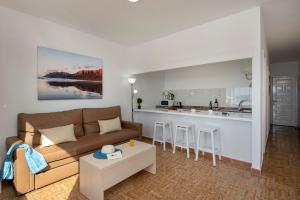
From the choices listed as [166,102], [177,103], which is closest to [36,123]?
[166,102]

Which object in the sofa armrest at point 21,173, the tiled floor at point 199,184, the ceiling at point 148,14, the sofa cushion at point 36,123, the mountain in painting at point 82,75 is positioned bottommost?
the tiled floor at point 199,184

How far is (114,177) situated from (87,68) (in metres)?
2.48

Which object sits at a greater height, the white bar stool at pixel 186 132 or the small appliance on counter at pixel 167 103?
the small appliance on counter at pixel 167 103

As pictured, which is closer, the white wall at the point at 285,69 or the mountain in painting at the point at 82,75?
the mountain in painting at the point at 82,75

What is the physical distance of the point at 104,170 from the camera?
5.86 feet

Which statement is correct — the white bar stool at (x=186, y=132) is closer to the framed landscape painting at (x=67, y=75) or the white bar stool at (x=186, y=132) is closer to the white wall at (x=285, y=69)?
the framed landscape painting at (x=67, y=75)

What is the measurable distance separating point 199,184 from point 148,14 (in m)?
2.75

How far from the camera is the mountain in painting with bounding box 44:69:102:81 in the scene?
9.96ft

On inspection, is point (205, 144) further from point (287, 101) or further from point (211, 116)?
point (287, 101)

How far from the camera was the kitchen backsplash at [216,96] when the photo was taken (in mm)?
4300

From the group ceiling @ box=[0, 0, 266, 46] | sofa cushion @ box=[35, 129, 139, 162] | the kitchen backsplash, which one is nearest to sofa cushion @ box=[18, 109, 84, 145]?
sofa cushion @ box=[35, 129, 139, 162]

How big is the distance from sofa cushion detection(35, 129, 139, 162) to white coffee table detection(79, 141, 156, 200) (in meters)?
0.45

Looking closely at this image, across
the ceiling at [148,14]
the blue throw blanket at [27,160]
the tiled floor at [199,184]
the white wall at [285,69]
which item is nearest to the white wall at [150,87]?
the ceiling at [148,14]

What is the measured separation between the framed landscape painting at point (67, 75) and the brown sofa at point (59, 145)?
0.43m
